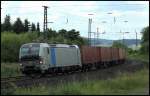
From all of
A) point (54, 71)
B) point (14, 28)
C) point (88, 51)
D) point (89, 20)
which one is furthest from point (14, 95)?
Result: point (14, 28)

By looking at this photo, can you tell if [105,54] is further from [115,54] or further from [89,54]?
[115,54]

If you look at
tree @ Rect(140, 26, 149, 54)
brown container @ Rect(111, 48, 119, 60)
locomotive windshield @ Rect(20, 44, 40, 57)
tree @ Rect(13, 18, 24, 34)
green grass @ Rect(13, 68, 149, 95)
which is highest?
tree @ Rect(13, 18, 24, 34)

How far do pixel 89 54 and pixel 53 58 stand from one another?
13.6 m

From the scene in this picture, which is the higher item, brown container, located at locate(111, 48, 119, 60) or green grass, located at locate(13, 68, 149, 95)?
green grass, located at locate(13, 68, 149, 95)

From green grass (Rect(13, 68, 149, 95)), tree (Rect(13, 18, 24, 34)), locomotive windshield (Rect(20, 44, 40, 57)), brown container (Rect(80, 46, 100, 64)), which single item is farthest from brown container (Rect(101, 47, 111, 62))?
tree (Rect(13, 18, 24, 34))

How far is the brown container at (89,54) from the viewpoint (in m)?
50.0

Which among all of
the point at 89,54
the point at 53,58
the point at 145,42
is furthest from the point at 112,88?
the point at 89,54

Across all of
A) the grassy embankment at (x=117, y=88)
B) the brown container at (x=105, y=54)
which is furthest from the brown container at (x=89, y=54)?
the grassy embankment at (x=117, y=88)

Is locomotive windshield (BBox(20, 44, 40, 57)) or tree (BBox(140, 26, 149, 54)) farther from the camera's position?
locomotive windshield (BBox(20, 44, 40, 57))

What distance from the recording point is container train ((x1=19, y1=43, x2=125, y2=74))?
37.4 m

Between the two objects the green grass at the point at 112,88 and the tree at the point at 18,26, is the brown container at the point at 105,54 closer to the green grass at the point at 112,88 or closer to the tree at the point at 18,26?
the green grass at the point at 112,88

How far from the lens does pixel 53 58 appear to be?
39438 mm

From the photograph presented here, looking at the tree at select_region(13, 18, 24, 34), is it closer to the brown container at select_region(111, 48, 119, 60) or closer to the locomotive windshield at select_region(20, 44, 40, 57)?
the brown container at select_region(111, 48, 119, 60)

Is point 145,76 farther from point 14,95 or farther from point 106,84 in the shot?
point 14,95
